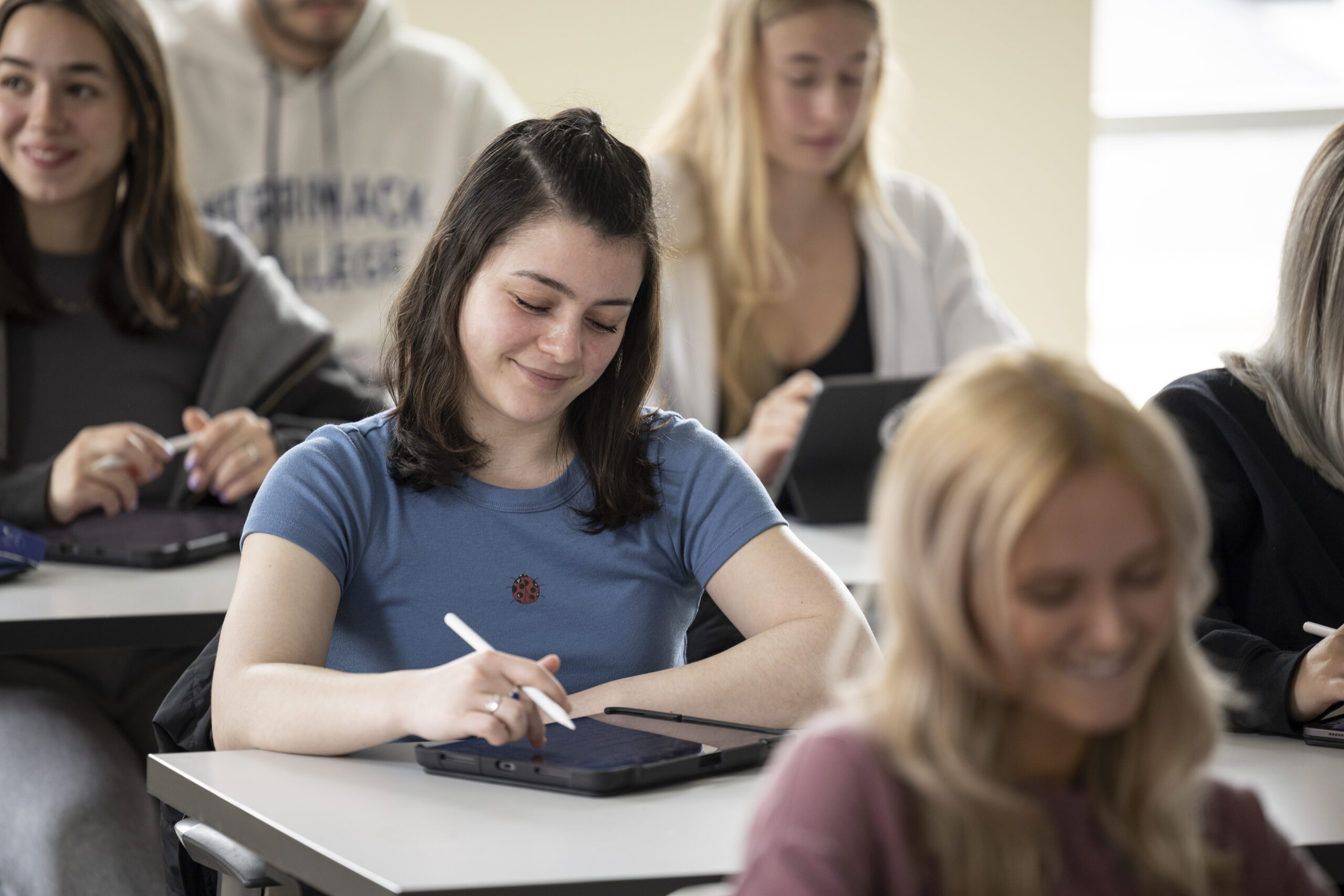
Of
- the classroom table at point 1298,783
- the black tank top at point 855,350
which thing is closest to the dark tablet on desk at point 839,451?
the black tank top at point 855,350

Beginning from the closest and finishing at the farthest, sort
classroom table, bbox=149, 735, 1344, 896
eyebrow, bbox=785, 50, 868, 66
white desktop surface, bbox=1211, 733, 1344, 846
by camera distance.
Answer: classroom table, bbox=149, 735, 1344, 896 → white desktop surface, bbox=1211, 733, 1344, 846 → eyebrow, bbox=785, 50, 868, 66

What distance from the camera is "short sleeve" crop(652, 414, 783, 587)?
1.41m

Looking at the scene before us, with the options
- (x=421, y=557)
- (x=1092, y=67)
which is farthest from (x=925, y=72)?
(x=421, y=557)

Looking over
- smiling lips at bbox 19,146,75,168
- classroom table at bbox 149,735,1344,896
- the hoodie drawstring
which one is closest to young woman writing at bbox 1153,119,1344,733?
classroom table at bbox 149,735,1344,896

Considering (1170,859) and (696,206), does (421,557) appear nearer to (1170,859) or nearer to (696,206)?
(1170,859)

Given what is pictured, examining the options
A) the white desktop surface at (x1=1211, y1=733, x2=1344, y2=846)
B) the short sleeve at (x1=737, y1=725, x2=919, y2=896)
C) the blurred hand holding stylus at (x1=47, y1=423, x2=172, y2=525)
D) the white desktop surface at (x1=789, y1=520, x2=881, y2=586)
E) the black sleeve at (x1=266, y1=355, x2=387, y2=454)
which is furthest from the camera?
the black sleeve at (x1=266, y1=355, x2=387, y2=454)

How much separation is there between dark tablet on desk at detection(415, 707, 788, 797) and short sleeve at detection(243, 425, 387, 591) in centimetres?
24

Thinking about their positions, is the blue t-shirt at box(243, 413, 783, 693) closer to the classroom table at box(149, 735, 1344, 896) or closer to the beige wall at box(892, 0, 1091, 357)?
the classroom table at box(149, 735, 1344, 896)

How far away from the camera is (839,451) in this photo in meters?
2.30

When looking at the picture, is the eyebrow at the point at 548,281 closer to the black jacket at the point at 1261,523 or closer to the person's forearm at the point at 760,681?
the person's forearm at the point at 760,681

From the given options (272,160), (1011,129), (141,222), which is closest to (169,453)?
(141,222)

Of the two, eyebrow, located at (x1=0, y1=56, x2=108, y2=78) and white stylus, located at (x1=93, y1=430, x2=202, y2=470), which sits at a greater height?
eyebrow, located at (x1=0, y1=56, x2=108, y2=78)

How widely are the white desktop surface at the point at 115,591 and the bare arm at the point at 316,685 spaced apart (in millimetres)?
487

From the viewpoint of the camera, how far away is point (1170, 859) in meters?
0.73
